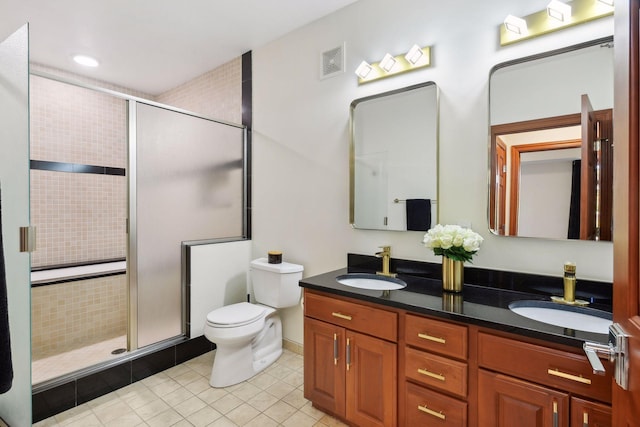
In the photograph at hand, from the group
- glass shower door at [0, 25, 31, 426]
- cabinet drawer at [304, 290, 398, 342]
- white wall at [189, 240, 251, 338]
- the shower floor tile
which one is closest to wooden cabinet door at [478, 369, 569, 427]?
cabinet drawer at [304, 290, 398, 342]

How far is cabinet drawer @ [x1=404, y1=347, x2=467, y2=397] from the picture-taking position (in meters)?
1.33

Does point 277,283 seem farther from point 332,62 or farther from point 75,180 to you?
point 75,180

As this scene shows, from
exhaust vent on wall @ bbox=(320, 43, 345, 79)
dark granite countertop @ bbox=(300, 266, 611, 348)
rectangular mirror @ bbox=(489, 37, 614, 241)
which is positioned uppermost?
exhaust vent on wall @ bbox=(320, 43, 345, 79)

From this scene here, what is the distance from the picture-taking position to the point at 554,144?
61.5 inches

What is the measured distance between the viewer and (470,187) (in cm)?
181

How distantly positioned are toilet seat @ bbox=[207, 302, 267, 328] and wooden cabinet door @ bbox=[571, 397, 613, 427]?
178cm

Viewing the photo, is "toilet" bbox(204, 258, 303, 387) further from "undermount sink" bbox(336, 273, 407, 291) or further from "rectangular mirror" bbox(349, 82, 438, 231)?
"rectangular mirror" bbox(349, 82, 438, 231)

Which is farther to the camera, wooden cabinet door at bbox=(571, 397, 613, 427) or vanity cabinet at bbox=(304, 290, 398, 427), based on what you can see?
vanity cabinet at bbox=(304, 290, 398, 427)

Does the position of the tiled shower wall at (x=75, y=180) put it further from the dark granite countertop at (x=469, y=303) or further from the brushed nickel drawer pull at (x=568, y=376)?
A: the brushed nickel drawer pull at (x=568, y=376)

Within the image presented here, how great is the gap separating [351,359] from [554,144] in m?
1.49

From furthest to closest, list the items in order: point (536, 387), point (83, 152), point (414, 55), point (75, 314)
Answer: point (83, 152) → point (75, 314) → point (414, 55) → point (536, 387)

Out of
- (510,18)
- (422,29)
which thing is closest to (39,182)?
(422,29)

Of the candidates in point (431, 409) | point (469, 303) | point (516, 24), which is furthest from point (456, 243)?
point (516, 24)

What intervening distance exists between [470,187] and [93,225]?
372 centimetres
